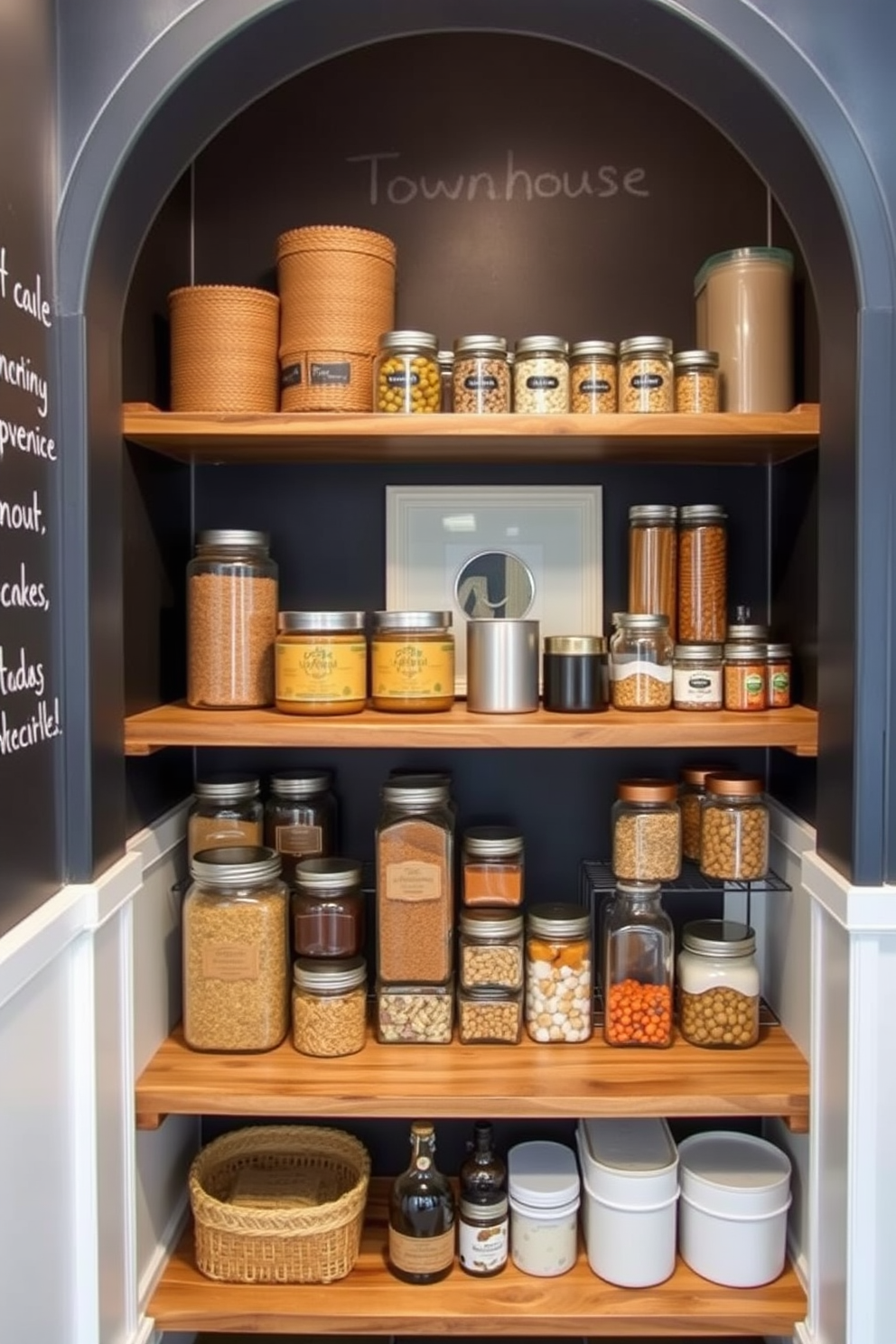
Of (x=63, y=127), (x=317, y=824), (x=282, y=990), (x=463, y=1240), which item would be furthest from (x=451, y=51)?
(x=463, y=1240)

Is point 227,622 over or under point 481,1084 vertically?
over

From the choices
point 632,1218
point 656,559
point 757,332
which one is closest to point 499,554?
point 656,559

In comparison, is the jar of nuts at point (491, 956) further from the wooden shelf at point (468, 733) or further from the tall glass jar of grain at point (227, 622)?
the tall glass jar of grain at point (227, 622)

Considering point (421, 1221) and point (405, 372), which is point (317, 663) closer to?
point (405, 372)

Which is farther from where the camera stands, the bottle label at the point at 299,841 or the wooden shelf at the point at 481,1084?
the bottle label at the point at 299,841

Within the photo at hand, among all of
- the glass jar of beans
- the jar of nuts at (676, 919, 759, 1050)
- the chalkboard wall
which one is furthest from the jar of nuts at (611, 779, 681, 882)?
the chalkboard wall

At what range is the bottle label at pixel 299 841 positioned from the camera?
1.65 meters

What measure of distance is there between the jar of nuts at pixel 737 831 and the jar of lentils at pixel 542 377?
60 centimetres

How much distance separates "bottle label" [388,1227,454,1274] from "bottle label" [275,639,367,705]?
78 cm

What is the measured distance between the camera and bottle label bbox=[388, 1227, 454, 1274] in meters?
1.47

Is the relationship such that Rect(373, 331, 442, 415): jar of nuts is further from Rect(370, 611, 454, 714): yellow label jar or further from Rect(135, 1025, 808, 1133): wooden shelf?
Rect(135, 1025, 808, 1133): wooden shelf

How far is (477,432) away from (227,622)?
45 cm

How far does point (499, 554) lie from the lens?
67.5 inches

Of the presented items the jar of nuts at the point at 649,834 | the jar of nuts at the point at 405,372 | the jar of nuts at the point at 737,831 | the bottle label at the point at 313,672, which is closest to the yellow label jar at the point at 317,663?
the bottle label at the point at 313,672
